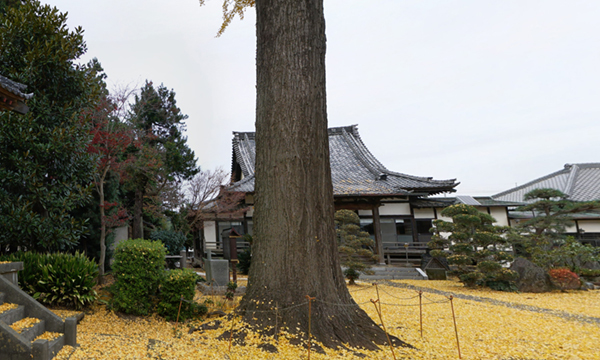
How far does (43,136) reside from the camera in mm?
5738

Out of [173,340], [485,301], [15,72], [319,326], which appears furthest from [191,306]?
[485,301]

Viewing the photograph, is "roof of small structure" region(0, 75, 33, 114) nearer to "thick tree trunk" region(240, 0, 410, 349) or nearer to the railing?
"thick tree trunk" region(240, 0, 410, 349)

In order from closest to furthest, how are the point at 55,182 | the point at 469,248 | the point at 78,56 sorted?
the point at 55,182 → the point at 78,56 → the point at 469,248

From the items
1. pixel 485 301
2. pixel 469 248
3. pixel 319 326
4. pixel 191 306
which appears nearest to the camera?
pixel 319 326

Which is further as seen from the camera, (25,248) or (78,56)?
(78,56)

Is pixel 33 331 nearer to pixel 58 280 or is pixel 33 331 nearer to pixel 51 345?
pixel 51 345

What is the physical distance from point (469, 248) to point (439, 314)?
480cm

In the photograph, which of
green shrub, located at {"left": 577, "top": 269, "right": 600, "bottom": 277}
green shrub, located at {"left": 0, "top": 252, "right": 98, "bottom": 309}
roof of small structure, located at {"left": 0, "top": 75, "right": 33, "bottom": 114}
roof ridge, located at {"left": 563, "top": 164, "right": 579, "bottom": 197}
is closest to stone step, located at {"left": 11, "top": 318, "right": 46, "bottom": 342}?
green shrub, located at {"left": 0, "top": 252, "right": 98, "bottom": 309}

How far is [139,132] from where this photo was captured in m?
9.91

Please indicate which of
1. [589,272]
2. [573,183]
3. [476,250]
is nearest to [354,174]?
[476,250]

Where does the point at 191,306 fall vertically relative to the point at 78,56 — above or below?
below

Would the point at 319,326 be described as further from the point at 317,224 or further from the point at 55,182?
the point at 55,182

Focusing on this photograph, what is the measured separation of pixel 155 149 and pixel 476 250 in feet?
33.6

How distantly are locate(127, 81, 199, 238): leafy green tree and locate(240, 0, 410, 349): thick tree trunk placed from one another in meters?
5.64
